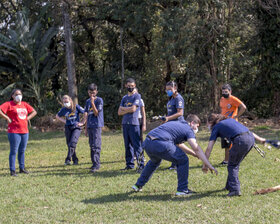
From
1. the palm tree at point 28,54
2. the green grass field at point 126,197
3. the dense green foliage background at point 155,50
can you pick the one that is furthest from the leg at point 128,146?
the palm tree at point 28,54

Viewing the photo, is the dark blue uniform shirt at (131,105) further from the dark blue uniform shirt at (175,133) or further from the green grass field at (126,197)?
the dark blue uniform shirt at (175,133)

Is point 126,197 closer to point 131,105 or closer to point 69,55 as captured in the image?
point 131,105

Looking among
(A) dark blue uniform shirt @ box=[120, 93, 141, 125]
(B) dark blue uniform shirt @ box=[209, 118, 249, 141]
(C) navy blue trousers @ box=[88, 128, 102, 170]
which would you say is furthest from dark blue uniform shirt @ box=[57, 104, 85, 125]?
(B) dark blue uniform shirt @ box=[209, 118, 249, 141]

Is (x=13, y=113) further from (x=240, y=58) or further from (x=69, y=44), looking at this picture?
(x=240, y=58)

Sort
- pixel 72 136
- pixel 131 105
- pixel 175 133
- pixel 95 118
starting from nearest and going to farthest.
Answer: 1. pixel 175 133
2. pixel 131 105
3. pixel 95 118
4. pixel 72 136

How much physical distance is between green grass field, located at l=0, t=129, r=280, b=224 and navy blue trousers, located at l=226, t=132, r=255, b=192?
26 centimetres

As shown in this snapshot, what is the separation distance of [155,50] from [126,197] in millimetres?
15387

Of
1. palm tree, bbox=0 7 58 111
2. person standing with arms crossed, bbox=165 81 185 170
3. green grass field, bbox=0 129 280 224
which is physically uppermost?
palm tree, bbox=0 7 58 111

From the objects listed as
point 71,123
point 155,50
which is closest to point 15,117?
point 71,123

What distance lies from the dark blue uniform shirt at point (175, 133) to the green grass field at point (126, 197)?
3.22 feet

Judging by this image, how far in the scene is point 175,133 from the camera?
6477 millimetres

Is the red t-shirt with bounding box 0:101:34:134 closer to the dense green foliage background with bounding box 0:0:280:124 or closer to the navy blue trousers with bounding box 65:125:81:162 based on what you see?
the navy blue trousers with bounding box 65:125:81:162

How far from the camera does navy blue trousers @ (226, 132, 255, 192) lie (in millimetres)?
6379

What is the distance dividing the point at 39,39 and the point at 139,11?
6.46 meters
